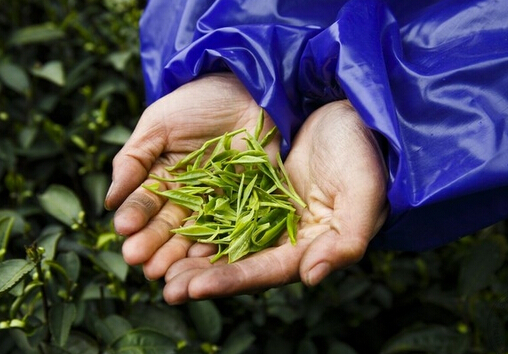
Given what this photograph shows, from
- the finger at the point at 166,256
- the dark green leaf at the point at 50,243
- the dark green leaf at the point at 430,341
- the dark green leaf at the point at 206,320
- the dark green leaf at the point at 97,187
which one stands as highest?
the finger at the point at 166,256

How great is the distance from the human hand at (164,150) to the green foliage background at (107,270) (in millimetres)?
175

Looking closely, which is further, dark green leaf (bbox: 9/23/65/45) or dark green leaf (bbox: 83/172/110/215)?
dark green leaf (bbox: 9/23/65/45)

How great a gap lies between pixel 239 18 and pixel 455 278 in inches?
33.9

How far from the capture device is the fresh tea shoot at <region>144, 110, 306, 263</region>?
130cm

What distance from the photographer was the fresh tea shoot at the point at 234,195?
1.30m

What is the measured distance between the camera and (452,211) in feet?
4.42

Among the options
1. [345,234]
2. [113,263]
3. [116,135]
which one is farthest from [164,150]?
[345,234]

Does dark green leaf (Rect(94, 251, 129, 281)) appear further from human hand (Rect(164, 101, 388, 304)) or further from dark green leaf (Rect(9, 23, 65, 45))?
dark green leaf (Rect(9, 23, 65, 45))

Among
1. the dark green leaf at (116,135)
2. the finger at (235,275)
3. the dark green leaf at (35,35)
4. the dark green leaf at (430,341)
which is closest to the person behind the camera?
the finger at (235,275)

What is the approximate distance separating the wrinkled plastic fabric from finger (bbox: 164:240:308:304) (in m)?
0.21

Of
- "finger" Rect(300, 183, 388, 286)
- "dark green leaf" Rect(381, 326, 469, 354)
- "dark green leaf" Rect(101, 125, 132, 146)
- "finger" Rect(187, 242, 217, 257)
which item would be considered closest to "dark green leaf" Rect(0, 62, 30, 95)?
"dark green leaf" Rect(101, 125, 132, 146)

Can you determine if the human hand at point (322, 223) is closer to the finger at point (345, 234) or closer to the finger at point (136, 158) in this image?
the finger at point (345, 234)

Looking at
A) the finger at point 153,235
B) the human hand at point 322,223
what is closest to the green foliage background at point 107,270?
the finger at point 153,235

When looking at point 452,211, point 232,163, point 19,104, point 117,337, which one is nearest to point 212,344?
point 117,337
